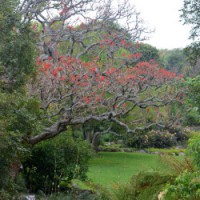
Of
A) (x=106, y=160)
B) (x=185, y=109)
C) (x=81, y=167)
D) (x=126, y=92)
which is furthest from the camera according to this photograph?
(x=106, y=160)

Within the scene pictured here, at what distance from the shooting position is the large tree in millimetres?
13461

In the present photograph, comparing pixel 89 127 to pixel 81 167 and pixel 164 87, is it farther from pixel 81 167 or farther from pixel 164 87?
pixel 81 167

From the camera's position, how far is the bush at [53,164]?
1283 cm

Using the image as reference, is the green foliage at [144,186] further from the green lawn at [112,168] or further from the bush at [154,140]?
the bush at [154,140]

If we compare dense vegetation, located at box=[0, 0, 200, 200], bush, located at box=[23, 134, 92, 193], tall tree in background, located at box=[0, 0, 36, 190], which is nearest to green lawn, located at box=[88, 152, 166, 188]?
dense vegetation, located at box=[0, 0, 200, 200]

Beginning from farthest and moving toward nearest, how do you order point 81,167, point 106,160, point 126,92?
point 106,160
point 126,92
point 81,167

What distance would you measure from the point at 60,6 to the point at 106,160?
9997mm

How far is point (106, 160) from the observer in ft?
76.8

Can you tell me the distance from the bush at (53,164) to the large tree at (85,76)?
0.70 meters

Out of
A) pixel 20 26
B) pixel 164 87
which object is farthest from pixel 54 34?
pixel 20 26

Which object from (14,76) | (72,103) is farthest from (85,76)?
(14,76)

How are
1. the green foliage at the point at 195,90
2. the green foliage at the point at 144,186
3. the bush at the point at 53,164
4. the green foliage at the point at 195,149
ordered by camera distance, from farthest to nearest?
A: the bush at the point at 53,164 < the green foliage at the point at 195,90 < the green foliage at the point at 144,186 < the green foliage at the point at 195,149

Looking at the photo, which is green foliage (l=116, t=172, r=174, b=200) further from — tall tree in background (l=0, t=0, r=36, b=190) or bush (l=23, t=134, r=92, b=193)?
bush (l=23, t=134, r=92, b=193)

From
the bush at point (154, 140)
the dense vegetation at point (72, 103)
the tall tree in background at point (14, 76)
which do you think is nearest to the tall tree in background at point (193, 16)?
the dense vegetation at point (72, 103)
